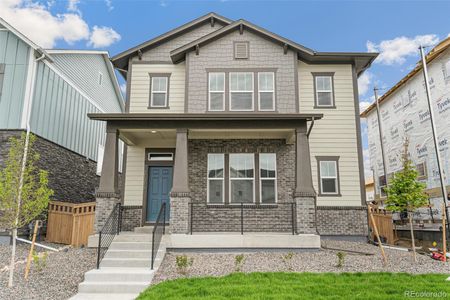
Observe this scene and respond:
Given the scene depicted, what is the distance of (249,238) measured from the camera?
8.46 meters

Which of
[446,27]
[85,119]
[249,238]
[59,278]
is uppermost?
[446,27]

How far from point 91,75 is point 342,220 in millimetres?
13430

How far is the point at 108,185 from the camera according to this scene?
8930 millimetres

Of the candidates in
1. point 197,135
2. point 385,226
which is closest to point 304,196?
point 197,135

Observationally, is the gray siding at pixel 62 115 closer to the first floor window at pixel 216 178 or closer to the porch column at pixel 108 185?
the porch column at pixel 108 185

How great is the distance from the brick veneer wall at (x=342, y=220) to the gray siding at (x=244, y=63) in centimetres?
377

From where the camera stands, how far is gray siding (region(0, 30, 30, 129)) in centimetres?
1048

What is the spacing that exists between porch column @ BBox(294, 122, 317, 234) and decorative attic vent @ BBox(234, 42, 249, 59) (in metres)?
4.42

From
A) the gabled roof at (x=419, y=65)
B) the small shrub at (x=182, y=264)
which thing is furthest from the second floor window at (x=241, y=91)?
the gabled roof at (x=419, y=65)

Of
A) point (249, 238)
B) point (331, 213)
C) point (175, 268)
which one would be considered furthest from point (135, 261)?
point (331, 213)

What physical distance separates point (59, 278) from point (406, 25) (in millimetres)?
25051

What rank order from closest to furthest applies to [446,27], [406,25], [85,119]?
1. [85,119]
2. [446,27]
3. [406,25]

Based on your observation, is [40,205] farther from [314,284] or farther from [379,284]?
[379,284]

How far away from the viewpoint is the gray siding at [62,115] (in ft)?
37.2
